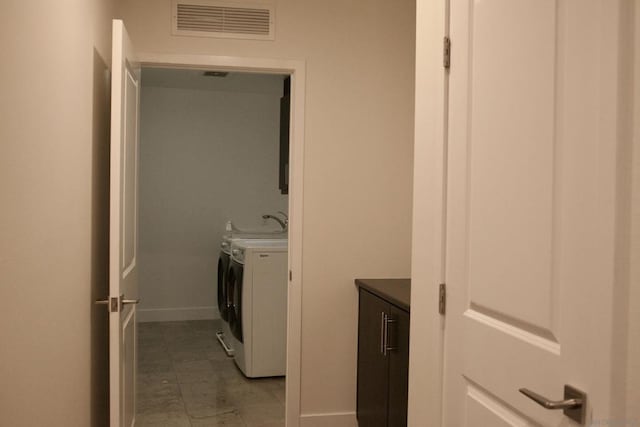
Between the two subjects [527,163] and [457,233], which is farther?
[457,233]

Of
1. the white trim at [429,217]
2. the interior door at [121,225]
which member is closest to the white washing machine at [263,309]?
the interior door at [121,225]

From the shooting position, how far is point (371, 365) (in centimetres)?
327

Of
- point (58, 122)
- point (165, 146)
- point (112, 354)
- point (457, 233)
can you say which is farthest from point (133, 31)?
point (165, 146)

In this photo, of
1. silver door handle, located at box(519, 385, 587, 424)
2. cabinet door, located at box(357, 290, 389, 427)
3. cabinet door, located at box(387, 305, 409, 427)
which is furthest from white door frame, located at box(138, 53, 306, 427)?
silver door handle, located at box(519, 385, 587, 424)

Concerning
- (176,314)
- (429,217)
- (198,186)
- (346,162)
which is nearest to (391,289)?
(346,162)

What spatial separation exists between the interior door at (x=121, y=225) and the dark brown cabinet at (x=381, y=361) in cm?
120

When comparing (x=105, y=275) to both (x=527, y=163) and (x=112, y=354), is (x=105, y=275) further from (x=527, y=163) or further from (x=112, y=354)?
(x=527, y=163)

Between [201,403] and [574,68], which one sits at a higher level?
[574,68]

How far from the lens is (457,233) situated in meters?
1.77

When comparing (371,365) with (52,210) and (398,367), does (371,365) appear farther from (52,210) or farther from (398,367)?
(52,210)

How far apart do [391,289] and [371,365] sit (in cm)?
45

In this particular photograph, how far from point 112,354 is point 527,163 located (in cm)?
175

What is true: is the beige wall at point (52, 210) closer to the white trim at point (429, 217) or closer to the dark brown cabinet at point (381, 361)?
the white trim at point (429, 217)

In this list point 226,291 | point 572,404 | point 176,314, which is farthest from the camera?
point 176,314
